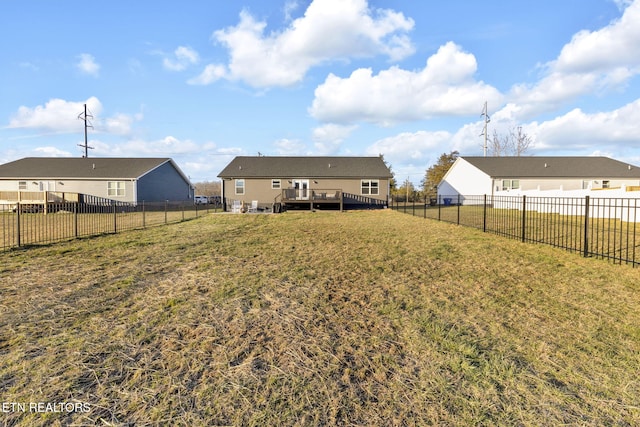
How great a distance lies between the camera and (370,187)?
1041 inches

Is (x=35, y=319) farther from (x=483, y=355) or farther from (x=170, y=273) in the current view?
(x=483, y=355)

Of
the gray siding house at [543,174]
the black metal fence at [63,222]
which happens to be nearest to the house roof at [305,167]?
the black metal fence at [63,222]

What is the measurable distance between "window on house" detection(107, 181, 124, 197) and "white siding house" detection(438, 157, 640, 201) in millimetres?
29154

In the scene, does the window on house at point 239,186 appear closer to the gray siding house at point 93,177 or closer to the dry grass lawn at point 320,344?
the gray siding house at point 93,177

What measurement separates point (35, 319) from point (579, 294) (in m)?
7.41

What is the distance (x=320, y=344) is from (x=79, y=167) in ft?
111

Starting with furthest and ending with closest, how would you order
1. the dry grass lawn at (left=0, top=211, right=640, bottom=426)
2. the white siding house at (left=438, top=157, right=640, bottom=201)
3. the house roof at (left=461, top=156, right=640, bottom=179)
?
1. the house roof at (left=461, top=156, right=640, bottom=179)
2. the white siding house at (left=438, top=157, right=640, bottom=201)
3. the dry grass lawn at (left=0, top=211, right=640, bottom=426)

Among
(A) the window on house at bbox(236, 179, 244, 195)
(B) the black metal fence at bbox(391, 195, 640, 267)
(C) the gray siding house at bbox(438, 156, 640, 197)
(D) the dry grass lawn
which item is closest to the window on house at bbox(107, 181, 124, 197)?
(A) the window on house at bbox(236, 179, 244, 195)

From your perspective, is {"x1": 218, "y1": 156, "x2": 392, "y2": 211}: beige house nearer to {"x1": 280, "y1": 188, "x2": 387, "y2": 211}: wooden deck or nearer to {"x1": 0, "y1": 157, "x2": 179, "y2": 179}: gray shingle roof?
{"x1": 280, "y1": 188, "x2": 387, "y2": 211}: wooden deck

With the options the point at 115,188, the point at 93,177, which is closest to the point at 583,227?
the point at 115,188

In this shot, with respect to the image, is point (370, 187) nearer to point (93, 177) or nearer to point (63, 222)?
point (63, 222)

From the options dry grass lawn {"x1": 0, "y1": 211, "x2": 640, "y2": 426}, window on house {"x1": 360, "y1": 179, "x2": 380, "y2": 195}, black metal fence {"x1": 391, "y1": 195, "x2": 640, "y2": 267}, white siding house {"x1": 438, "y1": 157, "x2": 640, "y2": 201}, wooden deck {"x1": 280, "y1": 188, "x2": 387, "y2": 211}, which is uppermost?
white siding house {"x1": 438, "y1": 157, "x2": 640, "y2": 201}

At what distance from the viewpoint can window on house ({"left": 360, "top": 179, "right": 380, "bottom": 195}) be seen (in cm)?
2639

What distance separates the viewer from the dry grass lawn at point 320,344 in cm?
229
